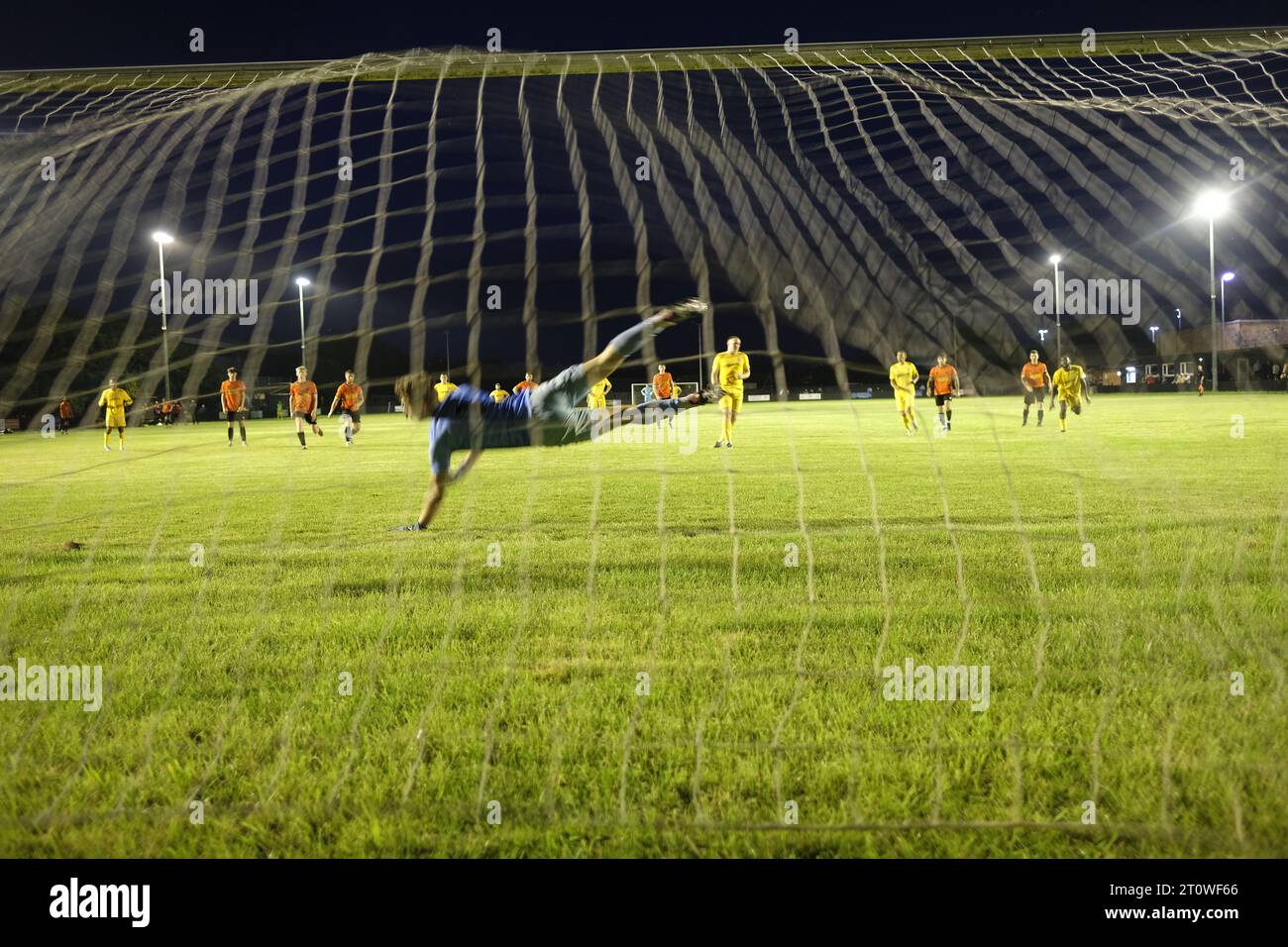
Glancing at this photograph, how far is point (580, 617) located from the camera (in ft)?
14.6

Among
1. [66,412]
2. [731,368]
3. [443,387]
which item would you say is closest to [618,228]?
[731,368]

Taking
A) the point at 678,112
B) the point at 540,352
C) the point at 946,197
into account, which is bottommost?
the point at 540,352

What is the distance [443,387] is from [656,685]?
2152 mm

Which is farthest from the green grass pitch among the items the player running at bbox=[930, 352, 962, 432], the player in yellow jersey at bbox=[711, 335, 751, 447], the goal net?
the player in yellow jersey at bbox=[711, 335, 751, 447]

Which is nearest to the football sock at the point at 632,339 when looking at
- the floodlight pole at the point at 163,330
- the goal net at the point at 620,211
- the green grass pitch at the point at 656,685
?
the goal net at the point at 620,211

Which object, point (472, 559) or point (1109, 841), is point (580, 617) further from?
point (1109, 841)

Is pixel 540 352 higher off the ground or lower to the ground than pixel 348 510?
higher

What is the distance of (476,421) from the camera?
12.5 feet

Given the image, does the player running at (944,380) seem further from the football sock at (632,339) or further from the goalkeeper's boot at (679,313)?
the football sock at (632,339)

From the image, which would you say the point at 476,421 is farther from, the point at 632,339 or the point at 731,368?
the point at 731,368

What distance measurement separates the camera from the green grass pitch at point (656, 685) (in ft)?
8.04
